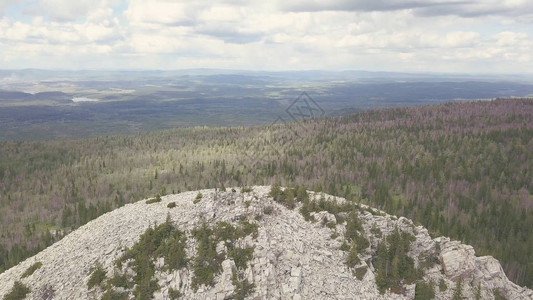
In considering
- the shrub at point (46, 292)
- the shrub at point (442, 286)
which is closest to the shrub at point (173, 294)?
the shrub at point (46, 292)

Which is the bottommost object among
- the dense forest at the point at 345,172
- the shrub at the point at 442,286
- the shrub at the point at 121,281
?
the dense forest at the point at 345,172

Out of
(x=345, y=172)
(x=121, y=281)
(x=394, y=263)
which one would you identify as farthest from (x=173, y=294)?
(x=345, y=172)

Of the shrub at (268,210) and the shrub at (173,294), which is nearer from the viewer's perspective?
the shrub at (173,294)

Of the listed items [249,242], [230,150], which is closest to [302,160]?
[230,150]

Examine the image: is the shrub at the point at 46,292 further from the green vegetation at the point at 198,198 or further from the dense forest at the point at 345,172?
the dense forest at the point at 345,172

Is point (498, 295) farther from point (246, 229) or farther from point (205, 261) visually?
point (205, 261)

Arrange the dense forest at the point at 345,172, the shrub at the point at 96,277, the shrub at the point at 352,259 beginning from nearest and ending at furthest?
the shrub at the point at 96,277
the shrub at the point at 352,259
the dense forest at the point at 345,172

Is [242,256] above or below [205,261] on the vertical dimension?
above
